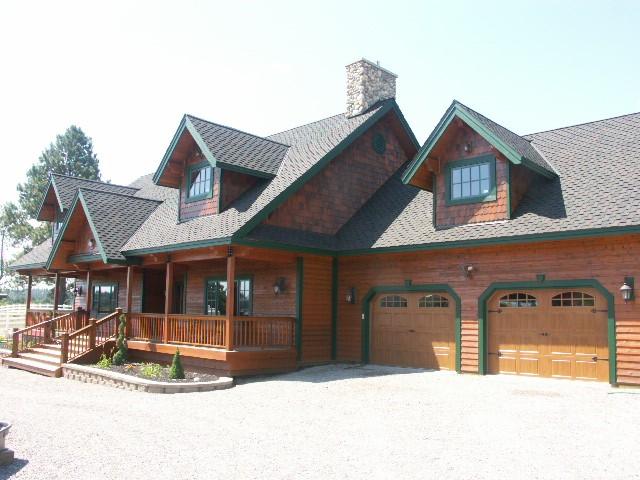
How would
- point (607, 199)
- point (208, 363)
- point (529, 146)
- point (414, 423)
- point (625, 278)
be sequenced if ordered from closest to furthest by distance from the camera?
point (414, 423) → point (625, 278) → point (607, 199) → point (208, 363) → point (529, 146)

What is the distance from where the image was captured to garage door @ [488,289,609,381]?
12594mm

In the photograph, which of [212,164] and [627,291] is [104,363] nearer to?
[212,164]

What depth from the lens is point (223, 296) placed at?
18797 mm

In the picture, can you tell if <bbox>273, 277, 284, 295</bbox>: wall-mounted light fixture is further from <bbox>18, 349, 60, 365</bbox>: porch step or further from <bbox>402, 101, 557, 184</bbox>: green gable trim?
<bbox>18, 349, 60, 365</bbox>: porch step

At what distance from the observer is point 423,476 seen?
6.54 meters

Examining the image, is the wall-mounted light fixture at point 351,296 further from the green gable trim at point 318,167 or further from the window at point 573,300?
the window at point 573,300

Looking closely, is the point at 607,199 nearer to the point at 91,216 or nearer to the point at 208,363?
the point at 208,363

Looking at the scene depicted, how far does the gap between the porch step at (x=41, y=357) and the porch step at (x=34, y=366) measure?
0.41 feet

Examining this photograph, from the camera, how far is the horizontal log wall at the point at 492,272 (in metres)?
12.1

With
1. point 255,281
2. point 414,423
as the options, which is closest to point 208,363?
point 255,281

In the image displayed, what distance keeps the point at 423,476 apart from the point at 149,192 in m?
21.4

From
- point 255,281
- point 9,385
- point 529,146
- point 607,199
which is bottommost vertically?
point 9,385

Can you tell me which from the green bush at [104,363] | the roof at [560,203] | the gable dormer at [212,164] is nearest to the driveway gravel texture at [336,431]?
the green bush at [104,363]

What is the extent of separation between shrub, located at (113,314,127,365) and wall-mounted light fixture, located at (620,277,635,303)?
12377 mm
